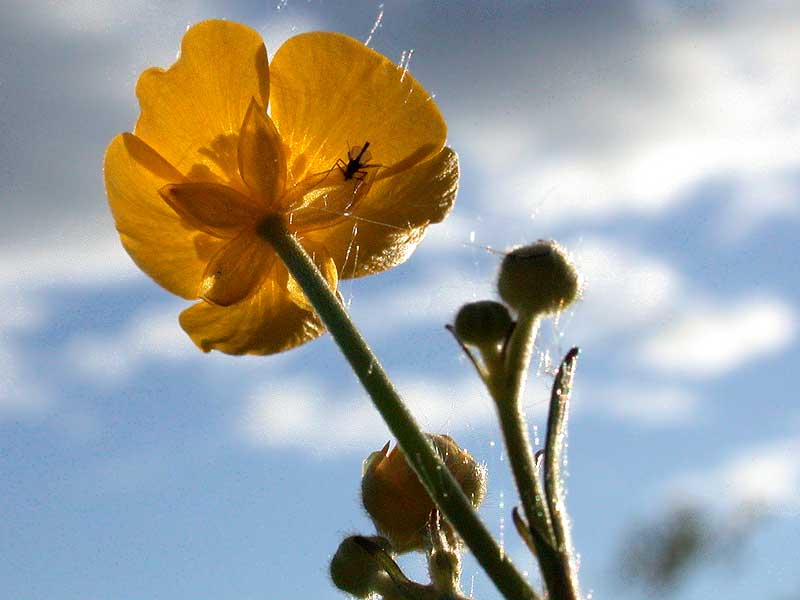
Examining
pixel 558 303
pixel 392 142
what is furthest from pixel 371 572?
pixel 392 142

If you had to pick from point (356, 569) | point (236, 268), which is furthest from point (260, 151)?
point (356, 569)

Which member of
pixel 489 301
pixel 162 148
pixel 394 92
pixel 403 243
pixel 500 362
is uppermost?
pixel 162 148

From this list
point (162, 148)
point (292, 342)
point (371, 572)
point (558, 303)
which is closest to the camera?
point (558, 303)

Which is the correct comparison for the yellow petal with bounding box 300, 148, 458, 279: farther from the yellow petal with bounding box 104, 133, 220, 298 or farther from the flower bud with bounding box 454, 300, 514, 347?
the flower bud with bounding box 454, 300, 514, 347

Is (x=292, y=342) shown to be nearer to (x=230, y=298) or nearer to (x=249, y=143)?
(x=230, y=298)

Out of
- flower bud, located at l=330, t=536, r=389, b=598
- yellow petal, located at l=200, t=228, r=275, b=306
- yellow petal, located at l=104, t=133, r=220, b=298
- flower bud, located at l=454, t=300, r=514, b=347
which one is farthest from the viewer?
yellow petal, located at l=200, t=228, r=275, b=306

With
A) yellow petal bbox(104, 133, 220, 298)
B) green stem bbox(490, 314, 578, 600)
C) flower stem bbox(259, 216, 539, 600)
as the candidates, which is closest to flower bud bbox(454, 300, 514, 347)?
green stem bbox(490, 314, 578, 600)
